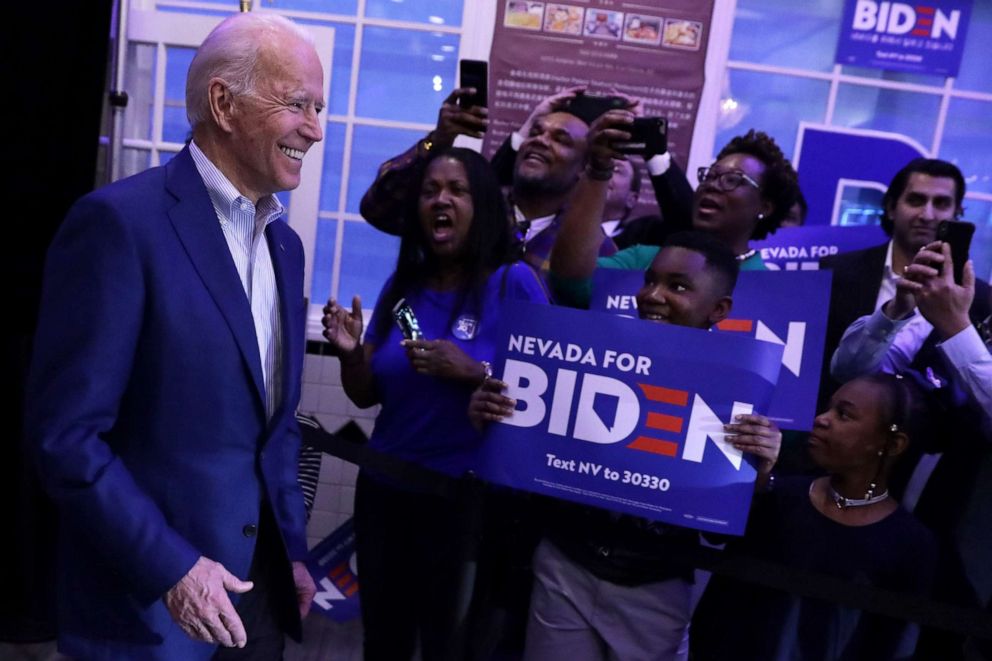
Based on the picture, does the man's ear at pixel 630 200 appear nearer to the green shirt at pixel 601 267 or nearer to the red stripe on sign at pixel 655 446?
the green shirt at pixel 601 267

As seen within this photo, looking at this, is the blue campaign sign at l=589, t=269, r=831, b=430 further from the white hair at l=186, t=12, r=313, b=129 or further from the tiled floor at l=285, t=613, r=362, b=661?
the tiled floor at l=285, t=613, r=362, b=661

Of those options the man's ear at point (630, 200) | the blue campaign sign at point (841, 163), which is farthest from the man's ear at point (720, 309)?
the blue campaign sign at point (841, 163)

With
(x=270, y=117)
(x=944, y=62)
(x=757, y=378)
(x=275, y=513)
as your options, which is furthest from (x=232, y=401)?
(x=944, y=62)

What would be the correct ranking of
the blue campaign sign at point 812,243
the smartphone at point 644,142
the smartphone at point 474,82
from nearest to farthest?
the smartphone at point 644,142
the smartphone at point 474,82
the blue campaign sign at point 812,243

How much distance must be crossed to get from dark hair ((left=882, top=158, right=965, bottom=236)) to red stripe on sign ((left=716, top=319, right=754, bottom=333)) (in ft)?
2.79

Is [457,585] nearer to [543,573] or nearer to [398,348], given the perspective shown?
[543,573]

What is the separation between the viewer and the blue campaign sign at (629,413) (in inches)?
69.9

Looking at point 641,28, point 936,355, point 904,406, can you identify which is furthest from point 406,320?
point 641,28

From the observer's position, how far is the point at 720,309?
79.5 inches

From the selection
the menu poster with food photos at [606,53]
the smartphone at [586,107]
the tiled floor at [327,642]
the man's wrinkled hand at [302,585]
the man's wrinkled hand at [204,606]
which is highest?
the menu poster with food photos at [606,53]

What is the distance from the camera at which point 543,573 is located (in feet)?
6.45

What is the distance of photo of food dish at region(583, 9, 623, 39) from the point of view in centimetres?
429

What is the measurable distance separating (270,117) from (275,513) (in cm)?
70

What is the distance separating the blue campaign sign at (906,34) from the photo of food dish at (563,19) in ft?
4.53
